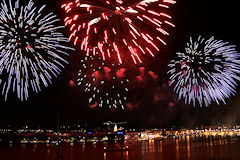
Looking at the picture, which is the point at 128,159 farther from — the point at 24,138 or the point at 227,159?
the point at 24,138

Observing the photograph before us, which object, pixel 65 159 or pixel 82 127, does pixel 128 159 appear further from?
pixel 82 127

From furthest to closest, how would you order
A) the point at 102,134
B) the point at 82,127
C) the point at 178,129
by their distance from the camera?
the point at 178,129
the point at 82,127
the point at 102,134

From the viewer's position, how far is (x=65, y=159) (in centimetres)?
2683

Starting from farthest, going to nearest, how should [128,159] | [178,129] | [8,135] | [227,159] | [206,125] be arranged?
[206,125]
[178,129]
[8,135]
[128,159]
[227,159]

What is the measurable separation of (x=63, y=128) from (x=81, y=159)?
393ft

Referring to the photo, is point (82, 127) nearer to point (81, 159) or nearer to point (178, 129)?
point (178, 129)

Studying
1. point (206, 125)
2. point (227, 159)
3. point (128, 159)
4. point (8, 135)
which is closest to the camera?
point (227, 159)

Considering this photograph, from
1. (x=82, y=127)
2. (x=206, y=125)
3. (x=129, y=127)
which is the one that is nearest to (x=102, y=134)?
(x=82, y=127)

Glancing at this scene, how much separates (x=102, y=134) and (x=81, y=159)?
110 metres

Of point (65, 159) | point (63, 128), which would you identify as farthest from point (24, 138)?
point (65, 159)

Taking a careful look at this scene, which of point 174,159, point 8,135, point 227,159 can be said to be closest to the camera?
point 227,159

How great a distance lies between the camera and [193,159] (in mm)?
21641

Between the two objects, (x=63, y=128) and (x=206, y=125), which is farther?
(x=206, y=125)

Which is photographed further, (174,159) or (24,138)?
(24,138)
